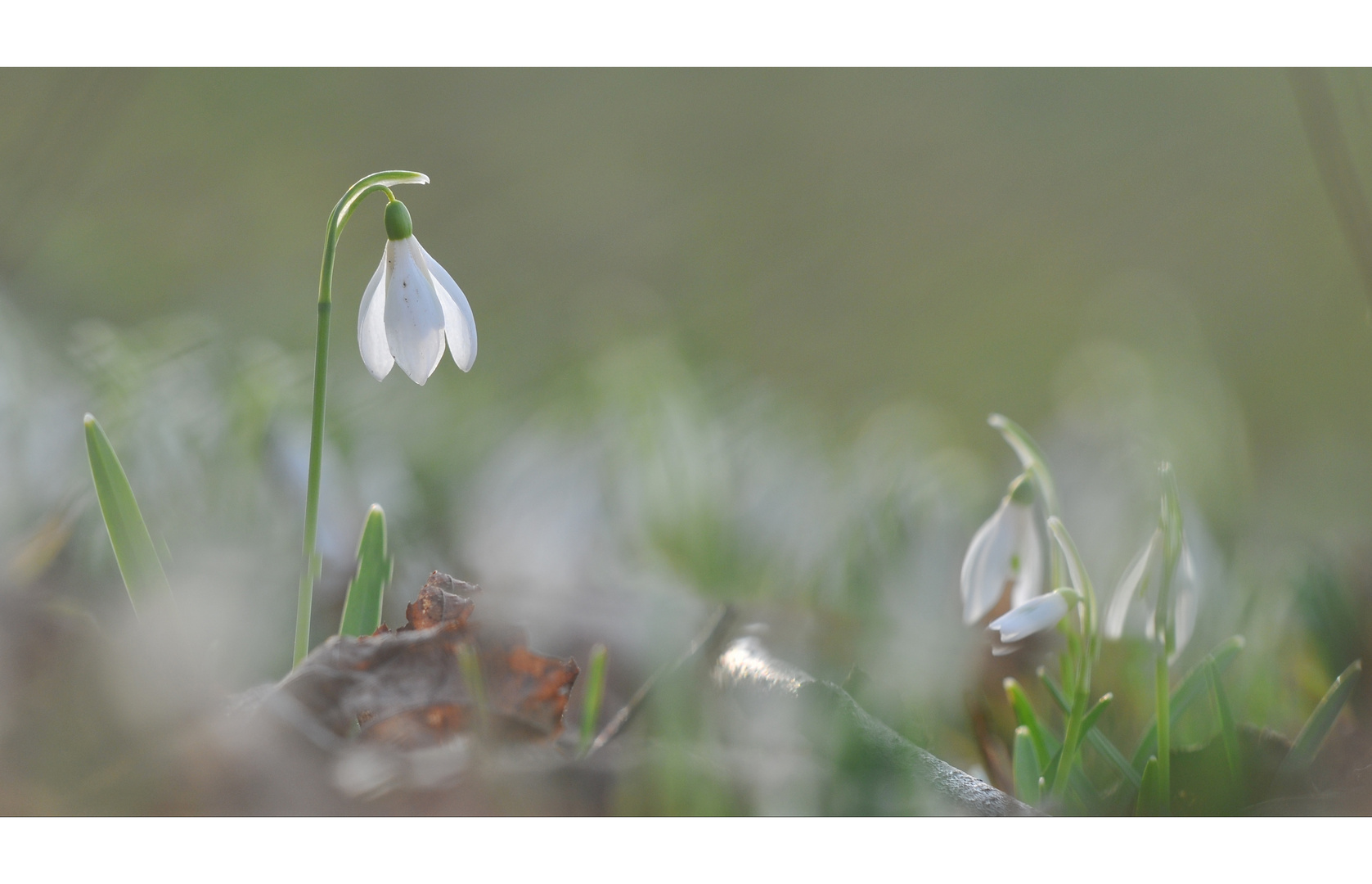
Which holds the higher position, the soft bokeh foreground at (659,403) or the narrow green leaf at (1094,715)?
the soft bokeh foreground at (659,403)

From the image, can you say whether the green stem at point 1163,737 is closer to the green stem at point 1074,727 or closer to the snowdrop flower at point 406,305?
the green stem at point 1074,727

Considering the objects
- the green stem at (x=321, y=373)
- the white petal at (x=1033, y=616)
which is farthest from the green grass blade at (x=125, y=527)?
the white petal at (x=1033, y=616)

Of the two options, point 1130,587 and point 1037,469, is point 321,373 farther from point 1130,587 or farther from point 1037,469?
point 1130,587

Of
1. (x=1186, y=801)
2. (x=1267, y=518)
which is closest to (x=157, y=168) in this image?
A: (x=1186, y=801)

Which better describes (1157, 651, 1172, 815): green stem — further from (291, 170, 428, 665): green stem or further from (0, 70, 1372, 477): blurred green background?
(291, 170, 428, 665): green stem

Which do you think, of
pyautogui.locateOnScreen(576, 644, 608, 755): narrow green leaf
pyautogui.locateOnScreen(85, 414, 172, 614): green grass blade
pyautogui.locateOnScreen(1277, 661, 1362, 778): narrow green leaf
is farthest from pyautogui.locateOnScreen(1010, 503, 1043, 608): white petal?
pyautogui.locateOnScreen(85, 414, 172, 614): green grass blade

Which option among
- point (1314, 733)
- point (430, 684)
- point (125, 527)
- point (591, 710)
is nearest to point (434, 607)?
point (430, 684)
